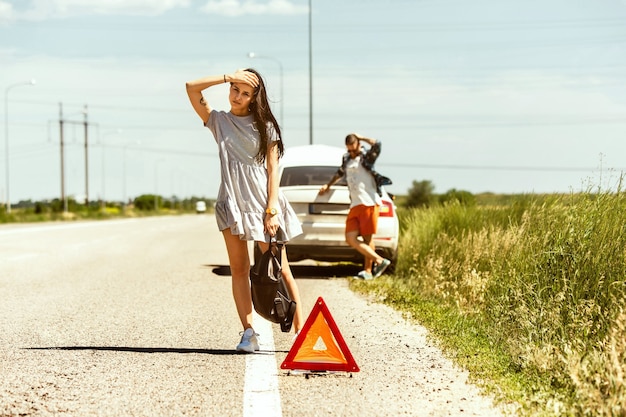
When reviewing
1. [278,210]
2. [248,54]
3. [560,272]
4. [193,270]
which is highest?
[248,54]

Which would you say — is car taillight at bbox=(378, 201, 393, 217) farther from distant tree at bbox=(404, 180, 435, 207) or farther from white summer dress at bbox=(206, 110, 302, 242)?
distant tree at bbox=(404, 180, 435, 207)

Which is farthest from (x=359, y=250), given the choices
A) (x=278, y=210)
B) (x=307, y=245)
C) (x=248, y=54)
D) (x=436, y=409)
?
(x=248, y=54)

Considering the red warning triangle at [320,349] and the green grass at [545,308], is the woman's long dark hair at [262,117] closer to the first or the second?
the red warning triangle at [320,349]

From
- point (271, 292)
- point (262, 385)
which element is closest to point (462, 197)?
point (271, 292)

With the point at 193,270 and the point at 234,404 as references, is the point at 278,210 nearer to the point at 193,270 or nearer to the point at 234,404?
the point at 234,404

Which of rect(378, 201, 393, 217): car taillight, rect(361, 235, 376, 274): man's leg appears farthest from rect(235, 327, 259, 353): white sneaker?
rect(378, 201, 393, 217): car taillight

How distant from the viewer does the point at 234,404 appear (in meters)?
5.03

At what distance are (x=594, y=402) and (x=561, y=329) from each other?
6.86ft

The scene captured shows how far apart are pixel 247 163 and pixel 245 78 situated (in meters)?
0.58

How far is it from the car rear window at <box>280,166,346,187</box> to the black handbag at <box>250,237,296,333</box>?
22.9ft

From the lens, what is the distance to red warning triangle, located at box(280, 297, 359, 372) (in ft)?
19.2

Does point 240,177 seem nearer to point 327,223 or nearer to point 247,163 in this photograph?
point 247,163

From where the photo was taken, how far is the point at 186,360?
20.9ft

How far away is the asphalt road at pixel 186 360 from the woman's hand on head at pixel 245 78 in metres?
1.85
